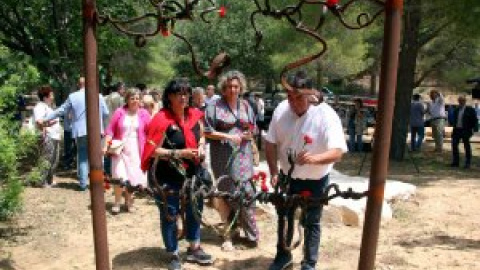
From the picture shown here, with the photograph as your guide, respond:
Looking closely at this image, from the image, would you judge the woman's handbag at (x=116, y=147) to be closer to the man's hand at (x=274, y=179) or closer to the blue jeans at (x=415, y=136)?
the man's hand at (x=274, y=179)

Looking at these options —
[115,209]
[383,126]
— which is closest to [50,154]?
[115,209]

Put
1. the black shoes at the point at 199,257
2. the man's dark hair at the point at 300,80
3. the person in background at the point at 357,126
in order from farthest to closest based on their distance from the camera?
the person in background at the point at 357,126 < the black shoes at the point at 199,257 < the man's dark hair at the point at 300,80

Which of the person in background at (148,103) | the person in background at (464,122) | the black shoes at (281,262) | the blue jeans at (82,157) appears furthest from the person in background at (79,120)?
the person in background at (464,122)

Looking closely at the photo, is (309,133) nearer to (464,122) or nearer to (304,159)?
(304,159)

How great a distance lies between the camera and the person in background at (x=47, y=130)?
895 cm

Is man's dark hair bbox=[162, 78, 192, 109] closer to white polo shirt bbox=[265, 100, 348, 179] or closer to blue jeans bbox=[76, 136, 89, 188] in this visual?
white polo shirt bbox=[265, 100, 348, 179]

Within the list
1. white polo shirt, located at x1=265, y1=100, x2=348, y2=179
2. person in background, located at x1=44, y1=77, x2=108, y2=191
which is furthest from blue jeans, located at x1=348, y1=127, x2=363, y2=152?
white polo shirt, located at x1=265, y1=100, x2=348, y2=179

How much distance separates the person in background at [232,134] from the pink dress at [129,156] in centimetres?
185

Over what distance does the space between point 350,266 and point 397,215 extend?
2.14m

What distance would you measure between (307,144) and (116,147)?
346 centimetres

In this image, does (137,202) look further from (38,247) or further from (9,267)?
(9,267)

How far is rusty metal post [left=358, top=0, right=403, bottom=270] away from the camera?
2.48 metres

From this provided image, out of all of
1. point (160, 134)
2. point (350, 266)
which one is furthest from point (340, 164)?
point (160, 134)

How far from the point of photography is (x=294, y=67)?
3076 mm
